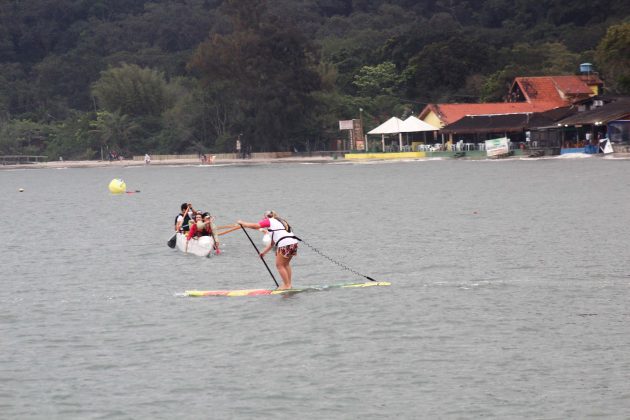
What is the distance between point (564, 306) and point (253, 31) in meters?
112

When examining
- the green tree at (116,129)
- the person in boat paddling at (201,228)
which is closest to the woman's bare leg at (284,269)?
the person in boat paddling at (201,228)

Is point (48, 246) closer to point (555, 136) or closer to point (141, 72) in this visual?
point (555, 136)

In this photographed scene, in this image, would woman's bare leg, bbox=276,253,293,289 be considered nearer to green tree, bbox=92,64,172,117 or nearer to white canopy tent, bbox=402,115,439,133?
white canopy tent, bbox=402,115,439,133

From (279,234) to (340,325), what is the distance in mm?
3244

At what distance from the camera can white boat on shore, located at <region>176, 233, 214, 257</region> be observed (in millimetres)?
39219

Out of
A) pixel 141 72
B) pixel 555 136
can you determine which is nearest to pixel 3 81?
pixel 141 72

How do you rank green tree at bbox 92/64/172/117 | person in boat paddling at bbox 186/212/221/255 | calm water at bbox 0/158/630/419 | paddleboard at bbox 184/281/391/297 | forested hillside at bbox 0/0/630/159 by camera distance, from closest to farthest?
calm water at bbox 0/158/630/419
paddleboard at bbox 184/281/391/297
person in boat paddling at bbox 186/212/221/255
forested hillside at bbox 0/0/630/159
green tree at bbox 92/64/172/117

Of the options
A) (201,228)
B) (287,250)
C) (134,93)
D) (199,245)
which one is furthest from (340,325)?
(134,93)

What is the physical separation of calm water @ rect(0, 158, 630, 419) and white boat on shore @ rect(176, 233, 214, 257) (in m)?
0.65

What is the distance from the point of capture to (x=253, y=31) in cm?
13612

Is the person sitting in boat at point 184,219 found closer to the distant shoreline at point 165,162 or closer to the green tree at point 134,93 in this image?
the distant shoreline at point 165,162

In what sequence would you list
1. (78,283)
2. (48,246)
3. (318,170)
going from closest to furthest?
(78,283) → (48,246) → (318,170)

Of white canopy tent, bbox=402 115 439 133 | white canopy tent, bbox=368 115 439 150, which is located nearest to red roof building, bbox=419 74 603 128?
white canopy tent, bbox=402 115 439 133

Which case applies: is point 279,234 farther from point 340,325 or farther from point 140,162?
point 140,162
